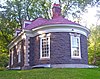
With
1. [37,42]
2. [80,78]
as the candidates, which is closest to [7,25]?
[37,42]

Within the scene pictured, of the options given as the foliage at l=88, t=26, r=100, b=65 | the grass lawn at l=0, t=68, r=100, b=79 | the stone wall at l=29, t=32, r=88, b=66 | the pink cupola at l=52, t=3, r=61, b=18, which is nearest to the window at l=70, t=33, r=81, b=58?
the stone wall at l=29, t=32, r=88, b=66

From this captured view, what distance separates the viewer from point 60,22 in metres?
22.5

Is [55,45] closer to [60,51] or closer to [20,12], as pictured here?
[60,51]

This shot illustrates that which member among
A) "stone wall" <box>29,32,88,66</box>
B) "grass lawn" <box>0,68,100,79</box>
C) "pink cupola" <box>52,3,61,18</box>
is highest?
"pink cupola" <box>52,3,61,18</box>

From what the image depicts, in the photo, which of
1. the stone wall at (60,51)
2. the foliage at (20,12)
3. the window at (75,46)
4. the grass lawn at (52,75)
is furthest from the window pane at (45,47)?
the foliage at (20,12)

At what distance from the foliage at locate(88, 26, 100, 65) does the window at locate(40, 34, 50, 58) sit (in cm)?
1880

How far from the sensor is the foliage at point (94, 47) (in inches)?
1586

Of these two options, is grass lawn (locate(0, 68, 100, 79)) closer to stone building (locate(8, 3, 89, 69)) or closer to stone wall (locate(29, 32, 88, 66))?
stone wall (locate(29, 32, 88, 66))

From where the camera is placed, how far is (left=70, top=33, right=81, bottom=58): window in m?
22.5

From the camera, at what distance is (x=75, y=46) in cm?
2267

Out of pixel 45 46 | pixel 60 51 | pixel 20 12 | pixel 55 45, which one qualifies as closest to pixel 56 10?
pixel 45 46

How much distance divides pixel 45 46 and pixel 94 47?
20.6m

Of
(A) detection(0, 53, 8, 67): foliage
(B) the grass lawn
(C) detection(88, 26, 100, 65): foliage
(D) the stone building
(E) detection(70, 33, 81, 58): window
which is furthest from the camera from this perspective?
(C) detection(88, 26, 100, 65): foliage

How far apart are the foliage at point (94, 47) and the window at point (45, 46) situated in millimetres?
18799
